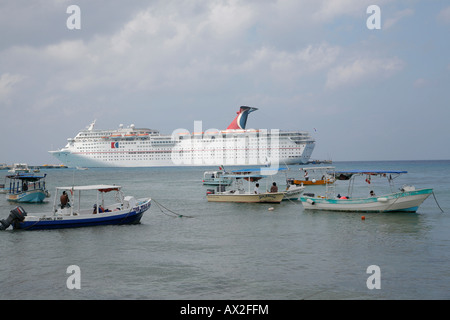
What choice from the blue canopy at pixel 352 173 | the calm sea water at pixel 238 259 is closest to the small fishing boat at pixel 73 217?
the calm sea water at pixel 238 259

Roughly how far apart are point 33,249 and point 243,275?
826cm

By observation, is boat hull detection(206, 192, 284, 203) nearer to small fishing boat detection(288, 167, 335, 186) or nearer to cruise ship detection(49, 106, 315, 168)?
small fishing boat detection(288, 167, 335, 186)

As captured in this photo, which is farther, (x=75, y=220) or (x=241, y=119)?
(x=241, y=119)

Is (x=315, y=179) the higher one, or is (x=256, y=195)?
(x=315, y=179)

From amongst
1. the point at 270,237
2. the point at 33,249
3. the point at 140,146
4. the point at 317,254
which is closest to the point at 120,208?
the point at 33,249

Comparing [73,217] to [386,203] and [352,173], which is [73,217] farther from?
[386,203]

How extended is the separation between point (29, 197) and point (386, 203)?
26300 mm

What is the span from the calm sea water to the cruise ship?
90379 millimetres

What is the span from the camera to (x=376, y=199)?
22.3m

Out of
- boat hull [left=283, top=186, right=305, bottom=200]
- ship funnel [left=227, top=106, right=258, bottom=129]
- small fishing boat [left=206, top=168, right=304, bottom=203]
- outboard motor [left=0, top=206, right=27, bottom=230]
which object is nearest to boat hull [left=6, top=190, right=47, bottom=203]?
small fishing boat [left=206, top=168, right=304, bottom=203]

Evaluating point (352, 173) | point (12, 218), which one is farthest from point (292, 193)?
point (12, 218)

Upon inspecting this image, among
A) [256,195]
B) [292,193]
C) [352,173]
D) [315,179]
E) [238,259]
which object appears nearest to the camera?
[238,259]

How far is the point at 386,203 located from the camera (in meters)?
22.2

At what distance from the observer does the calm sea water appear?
33.8 feet
